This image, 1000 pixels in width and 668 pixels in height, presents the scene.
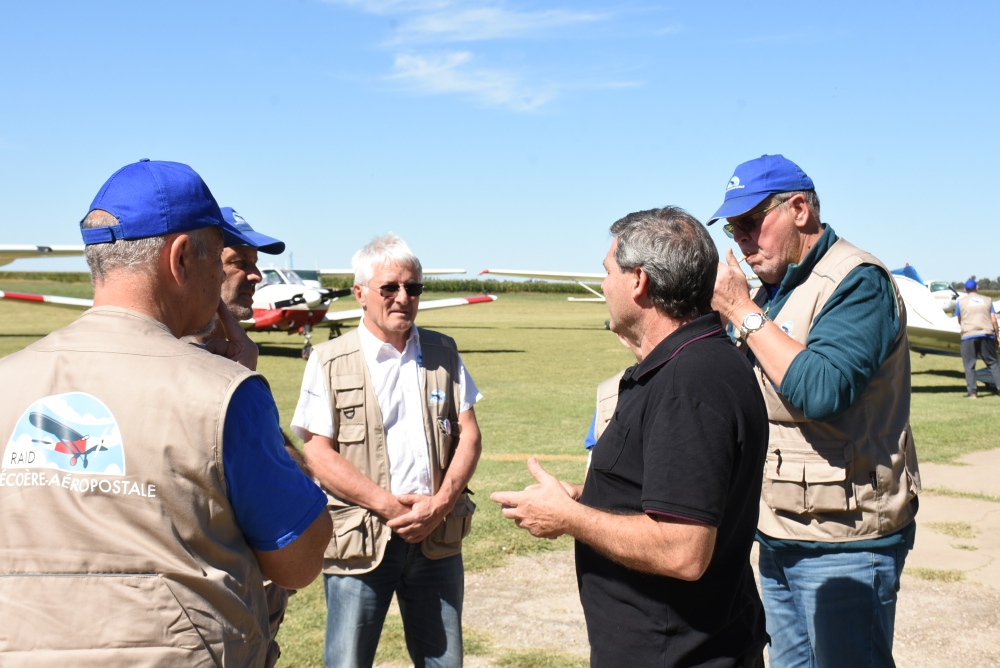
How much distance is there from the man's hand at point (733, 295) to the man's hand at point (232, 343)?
Answer: 5.40 feet

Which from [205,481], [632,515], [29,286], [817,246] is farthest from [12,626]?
[29,286]

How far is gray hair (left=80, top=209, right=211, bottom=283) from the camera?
68.7 inches

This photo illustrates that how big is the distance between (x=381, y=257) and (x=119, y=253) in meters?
1.74

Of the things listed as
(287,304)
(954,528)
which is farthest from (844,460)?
(287,304)

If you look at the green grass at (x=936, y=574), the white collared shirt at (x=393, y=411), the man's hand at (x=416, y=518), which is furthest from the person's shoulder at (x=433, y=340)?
the green grass at (x=936, y=574)

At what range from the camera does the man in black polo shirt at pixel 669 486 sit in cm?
188

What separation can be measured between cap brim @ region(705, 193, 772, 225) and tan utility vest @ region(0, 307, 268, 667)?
181cm

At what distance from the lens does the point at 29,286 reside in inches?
2731

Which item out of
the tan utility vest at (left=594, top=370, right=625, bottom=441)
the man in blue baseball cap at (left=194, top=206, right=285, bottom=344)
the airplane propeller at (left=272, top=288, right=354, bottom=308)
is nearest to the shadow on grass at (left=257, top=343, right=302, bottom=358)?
the airplane propeller at (left=272, top=288, right=354, bottom=308)

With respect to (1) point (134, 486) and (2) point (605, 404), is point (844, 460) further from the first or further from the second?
(1) point (134, 486)

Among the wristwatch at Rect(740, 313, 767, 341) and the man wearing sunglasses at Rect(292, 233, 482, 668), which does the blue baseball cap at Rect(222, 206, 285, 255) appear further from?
the wristwatch at Rect(740, 313, 767, 341)

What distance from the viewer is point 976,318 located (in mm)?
15227

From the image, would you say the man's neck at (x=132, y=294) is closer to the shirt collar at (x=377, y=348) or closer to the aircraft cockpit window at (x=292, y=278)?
the shirt collar at (x=377, y=348)

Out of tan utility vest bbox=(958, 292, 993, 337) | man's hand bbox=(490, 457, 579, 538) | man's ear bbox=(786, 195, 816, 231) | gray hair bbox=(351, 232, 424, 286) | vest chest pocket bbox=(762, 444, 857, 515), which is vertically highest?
man's ear bbox=(786, 195, 816, 231)
